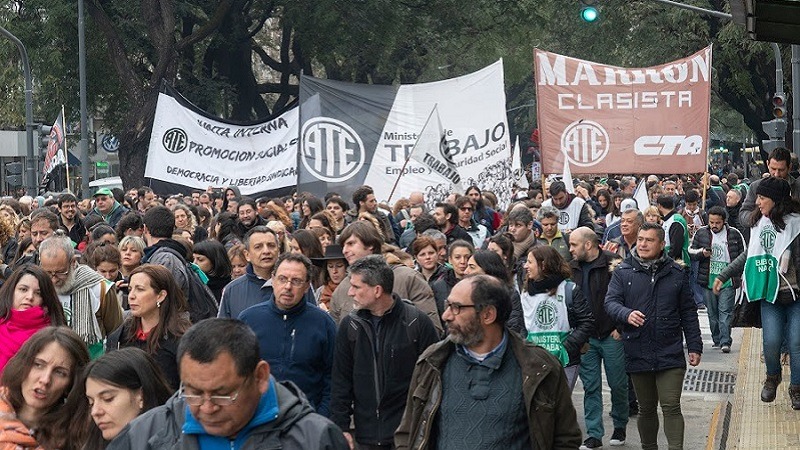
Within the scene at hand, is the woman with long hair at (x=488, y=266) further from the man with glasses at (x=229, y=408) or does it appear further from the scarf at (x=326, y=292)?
the man with glasses at (x=229, y=408)

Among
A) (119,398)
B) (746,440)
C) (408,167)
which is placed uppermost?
(408,167)

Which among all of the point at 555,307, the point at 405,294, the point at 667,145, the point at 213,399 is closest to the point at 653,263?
the point at 555,307

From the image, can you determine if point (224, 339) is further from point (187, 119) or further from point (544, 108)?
point (187, 119)

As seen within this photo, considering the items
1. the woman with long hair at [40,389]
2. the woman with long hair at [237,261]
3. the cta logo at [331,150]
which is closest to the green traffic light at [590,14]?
the cta logo at [331,150]

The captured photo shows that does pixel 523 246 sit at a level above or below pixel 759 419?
above

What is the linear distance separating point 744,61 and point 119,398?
33210 millimetres

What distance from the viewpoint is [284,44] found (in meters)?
40.9

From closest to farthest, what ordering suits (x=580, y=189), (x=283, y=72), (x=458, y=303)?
(x=458, y=303), (x=580, y=189), (x=283, y=72)

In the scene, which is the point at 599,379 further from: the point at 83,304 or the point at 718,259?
the point at 718,259

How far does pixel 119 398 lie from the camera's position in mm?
4613

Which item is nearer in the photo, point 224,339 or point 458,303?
point 224,339

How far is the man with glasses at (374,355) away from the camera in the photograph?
23.0 ft

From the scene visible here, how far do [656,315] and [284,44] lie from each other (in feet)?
107

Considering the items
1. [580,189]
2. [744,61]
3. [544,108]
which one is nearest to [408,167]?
[544,108]
